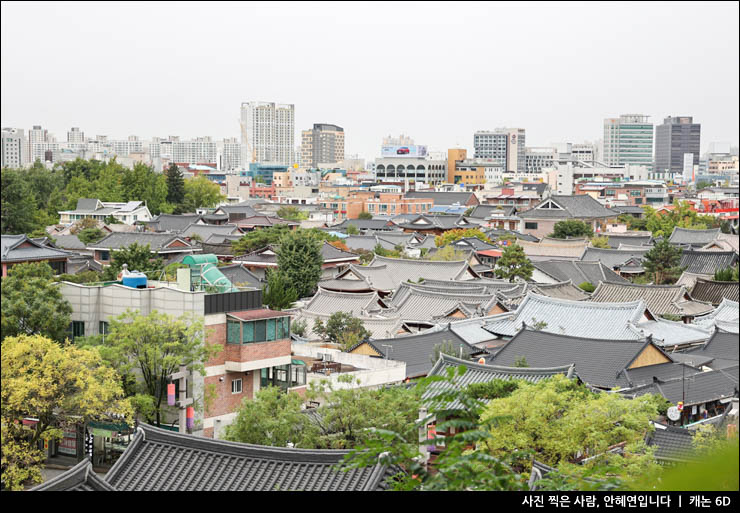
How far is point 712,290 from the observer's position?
19.8m

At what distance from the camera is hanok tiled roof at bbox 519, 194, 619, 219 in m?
37.8

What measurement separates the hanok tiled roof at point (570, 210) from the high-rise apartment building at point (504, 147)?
160 ft

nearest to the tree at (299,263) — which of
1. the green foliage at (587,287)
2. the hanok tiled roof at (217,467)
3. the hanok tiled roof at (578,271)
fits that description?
the hanok tiled roof at (578,271)

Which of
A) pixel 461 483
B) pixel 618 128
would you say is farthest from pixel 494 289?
pixel 618 128

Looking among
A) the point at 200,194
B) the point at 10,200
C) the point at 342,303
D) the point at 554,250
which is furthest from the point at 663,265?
the point at 200,194

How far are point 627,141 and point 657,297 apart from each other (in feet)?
228

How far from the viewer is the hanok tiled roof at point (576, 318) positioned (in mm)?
15469

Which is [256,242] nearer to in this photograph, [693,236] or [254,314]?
[693,236]

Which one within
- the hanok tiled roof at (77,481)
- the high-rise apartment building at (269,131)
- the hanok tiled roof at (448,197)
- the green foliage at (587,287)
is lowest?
the green foliage at (587,287)

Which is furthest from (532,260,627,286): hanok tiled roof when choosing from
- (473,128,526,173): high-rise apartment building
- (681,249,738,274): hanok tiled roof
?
(473,128,526,173): high-rise apartment building

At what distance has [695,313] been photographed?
18656 mm

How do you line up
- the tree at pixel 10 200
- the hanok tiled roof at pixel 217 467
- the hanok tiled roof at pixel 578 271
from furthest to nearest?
the hanok tiled roof at pixel 578 271 < the hanok tiled roof at pixel 217 467 < the tree at pixel 10 200

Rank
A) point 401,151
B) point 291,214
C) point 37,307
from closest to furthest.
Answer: point 37,307
point 291,214
point 401,151

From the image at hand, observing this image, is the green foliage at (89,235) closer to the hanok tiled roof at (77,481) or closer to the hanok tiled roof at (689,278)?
the hanok tiled roof at (689,278)
